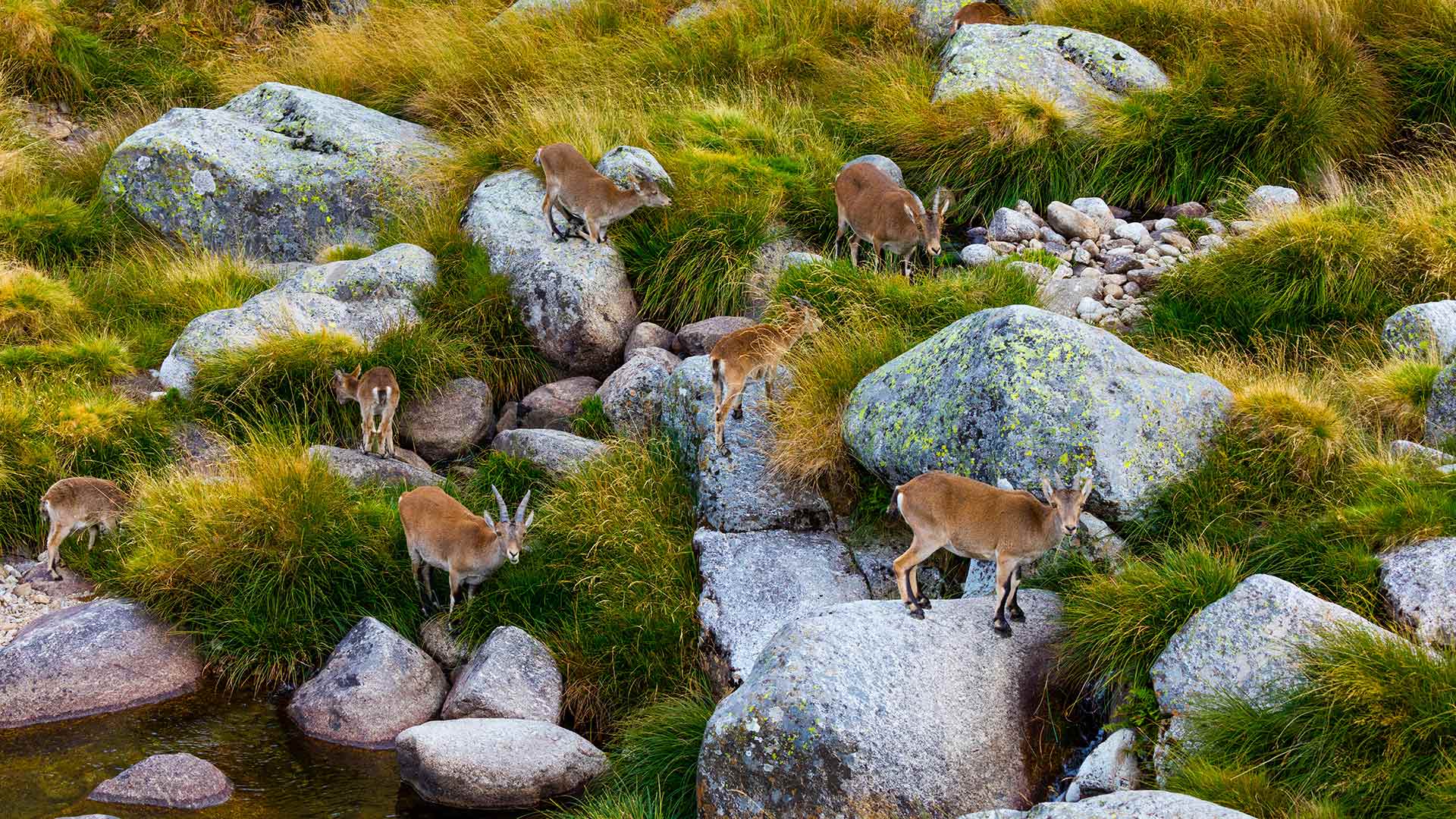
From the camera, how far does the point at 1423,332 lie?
8953 millimetres

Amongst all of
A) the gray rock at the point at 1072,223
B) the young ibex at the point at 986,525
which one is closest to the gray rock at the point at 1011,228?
the gray rock at the point at 1072,223

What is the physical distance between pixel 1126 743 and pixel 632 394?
5.27 metres

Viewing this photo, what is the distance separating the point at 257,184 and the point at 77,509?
4.99 meters

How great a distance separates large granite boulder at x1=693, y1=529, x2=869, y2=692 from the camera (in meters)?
8.09

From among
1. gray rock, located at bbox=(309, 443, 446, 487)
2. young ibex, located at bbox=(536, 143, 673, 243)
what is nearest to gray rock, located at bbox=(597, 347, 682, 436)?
gray rock, located at bbox=(309, 443, 446, 487)

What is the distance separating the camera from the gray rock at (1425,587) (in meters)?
6.25

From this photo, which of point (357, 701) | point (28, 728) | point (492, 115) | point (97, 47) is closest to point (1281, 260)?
point (357, 701)

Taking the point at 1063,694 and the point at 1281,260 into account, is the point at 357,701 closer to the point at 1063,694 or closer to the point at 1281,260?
the point at 1063,694

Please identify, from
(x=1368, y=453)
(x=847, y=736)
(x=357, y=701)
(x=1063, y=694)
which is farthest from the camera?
(x=357, y=701)

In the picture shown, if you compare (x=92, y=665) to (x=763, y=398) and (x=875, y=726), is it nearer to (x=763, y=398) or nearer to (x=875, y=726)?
(x=763, y=398)

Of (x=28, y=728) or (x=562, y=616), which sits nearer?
(x=28, y=728)

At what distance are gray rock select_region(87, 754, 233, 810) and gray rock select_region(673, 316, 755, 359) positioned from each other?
5068 mm

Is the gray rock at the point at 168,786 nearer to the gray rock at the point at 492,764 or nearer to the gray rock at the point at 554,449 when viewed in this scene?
the gray rock at the point at 492,764

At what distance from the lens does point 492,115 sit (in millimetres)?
14422
